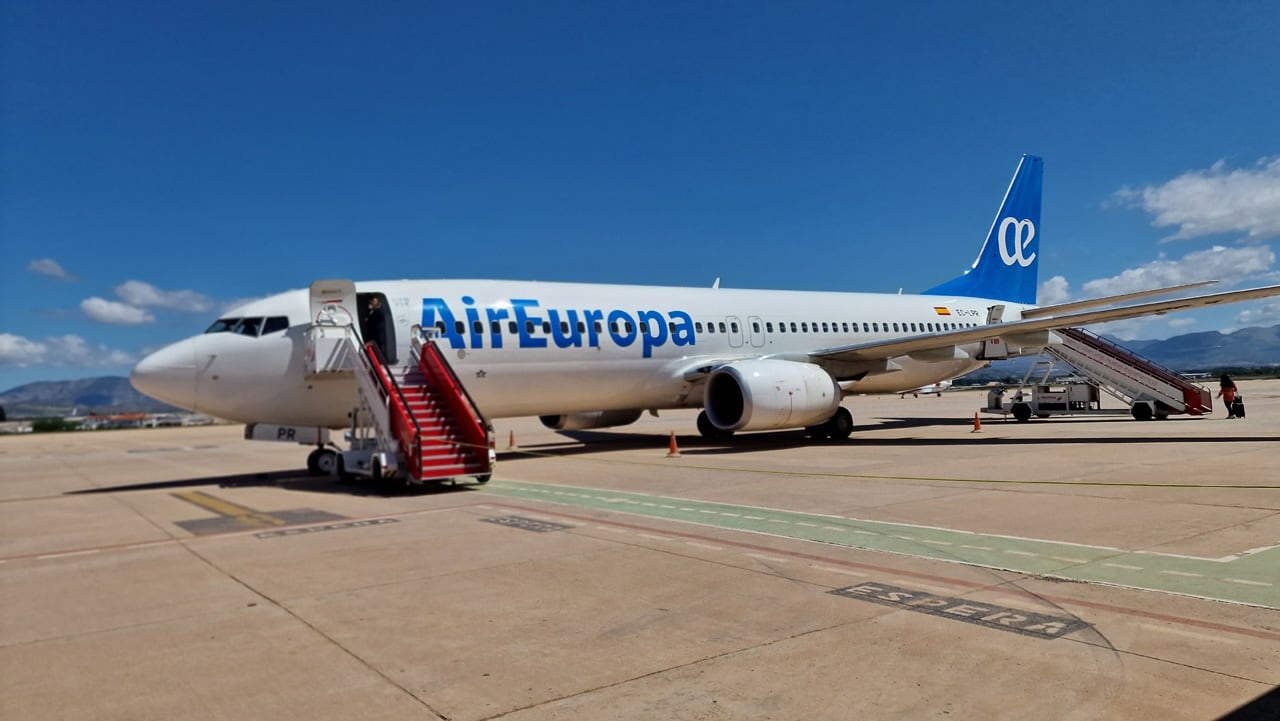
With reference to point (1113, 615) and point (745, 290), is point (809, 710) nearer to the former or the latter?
point (1113, 615)

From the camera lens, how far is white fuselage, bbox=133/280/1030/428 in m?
13.5

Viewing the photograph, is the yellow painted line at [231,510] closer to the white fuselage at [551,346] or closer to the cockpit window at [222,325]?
the white fuselage at [551,346]

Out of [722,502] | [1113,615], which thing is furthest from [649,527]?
[1113,615]

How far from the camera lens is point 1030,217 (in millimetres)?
26328

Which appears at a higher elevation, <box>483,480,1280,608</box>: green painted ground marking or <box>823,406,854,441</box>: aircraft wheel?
<box>823,406,854,441</box>: aircraft wheel

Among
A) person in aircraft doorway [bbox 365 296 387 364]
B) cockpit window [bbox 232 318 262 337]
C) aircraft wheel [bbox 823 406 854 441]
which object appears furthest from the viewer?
aircraft wheel [bbox 823 406 854 441]

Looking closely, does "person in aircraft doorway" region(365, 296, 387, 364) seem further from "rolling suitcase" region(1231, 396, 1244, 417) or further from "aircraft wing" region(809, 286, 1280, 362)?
"rolling suitcase" region(1231, 396, 1244, 417)

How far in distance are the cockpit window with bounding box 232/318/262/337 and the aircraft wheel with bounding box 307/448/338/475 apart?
2.45m

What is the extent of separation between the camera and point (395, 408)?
12.5 meters

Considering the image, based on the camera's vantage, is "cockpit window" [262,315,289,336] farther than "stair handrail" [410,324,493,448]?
Yes

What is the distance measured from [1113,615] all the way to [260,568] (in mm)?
Answer: 6324

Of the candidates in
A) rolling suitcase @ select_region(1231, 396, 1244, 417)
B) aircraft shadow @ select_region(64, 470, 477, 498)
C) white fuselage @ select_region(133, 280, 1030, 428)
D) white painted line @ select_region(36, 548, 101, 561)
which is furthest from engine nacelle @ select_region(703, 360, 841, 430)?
rolling suitcase @ select_region(1231, 396, 1244, 417)

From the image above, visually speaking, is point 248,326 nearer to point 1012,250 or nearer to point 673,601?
point 673,601

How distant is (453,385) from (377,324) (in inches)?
82.5
